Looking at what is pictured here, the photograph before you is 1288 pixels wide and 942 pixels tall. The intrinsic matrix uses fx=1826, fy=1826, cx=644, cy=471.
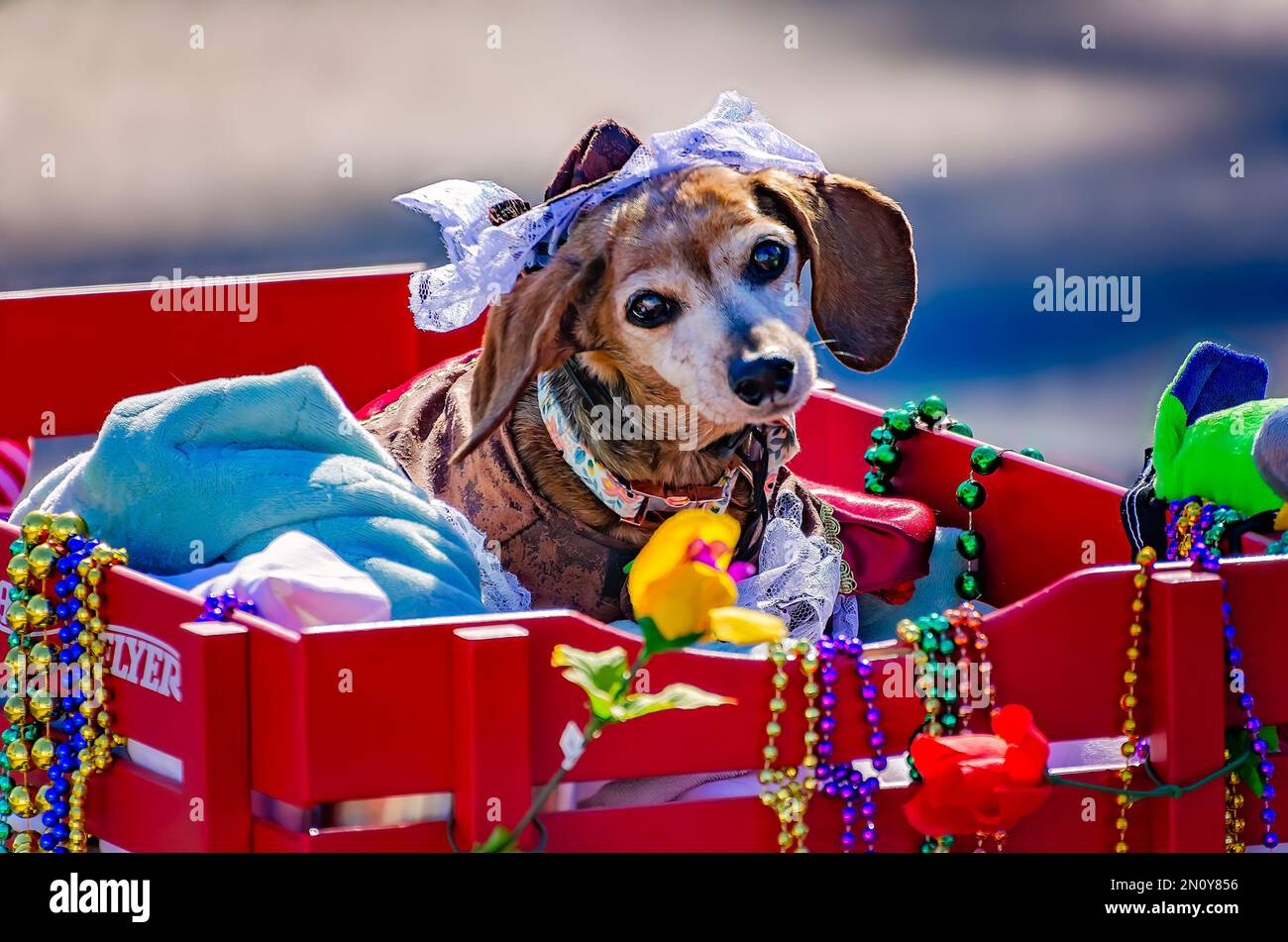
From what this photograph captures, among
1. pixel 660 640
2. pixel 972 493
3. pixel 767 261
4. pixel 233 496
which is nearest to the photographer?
pixel 660 640

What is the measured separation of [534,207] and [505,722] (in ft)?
2.30

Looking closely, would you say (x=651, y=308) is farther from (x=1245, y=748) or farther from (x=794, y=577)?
(x=1245, y=748)

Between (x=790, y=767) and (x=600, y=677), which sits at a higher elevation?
(x=600, y=677)

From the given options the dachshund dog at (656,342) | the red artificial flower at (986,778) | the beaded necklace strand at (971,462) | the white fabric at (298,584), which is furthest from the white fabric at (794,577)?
the red artificial flower at (986,778)

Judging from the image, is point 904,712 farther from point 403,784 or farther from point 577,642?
point 403,784

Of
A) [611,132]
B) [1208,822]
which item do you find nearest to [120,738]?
[611,132]

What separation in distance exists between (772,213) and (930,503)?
0.66 meters

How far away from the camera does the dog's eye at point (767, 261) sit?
1868mm

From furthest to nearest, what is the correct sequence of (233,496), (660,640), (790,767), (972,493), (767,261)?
(972,493) → (767,261) → (233,496) → (790,767) → (660,640)

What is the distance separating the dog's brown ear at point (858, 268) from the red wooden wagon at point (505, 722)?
521 mm

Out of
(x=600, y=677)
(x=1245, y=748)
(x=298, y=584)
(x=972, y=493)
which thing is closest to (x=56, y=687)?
(x=298, y=584)

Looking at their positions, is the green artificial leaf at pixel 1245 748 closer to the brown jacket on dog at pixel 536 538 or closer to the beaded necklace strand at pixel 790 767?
the beaded necklace strand at pixel 790 767

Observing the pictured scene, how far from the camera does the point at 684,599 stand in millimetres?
953

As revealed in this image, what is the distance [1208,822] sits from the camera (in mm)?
1562
